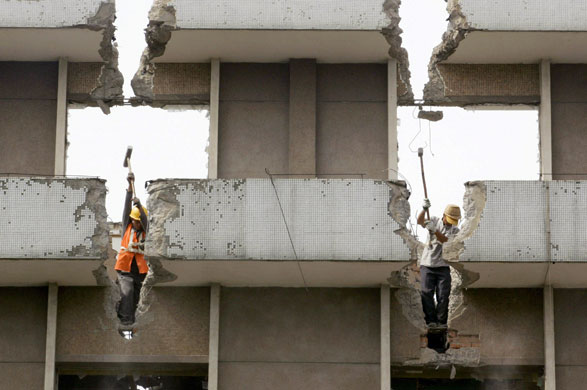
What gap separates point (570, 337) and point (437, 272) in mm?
1956

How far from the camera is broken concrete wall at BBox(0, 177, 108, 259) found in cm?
1788

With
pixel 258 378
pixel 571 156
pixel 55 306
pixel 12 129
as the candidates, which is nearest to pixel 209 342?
pixel 258 378

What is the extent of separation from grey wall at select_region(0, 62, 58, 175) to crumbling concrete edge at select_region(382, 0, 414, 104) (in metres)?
4.51

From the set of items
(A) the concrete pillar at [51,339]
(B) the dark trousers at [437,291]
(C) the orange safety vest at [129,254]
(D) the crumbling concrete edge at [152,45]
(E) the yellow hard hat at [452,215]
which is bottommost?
(A) the concrete pillar at [51,339]

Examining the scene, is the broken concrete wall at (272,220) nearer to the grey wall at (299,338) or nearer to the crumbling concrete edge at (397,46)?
the grey wall at (299,338)

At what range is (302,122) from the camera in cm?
1945

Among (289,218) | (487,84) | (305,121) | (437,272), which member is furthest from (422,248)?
(487,84)

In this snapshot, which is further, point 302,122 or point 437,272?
point 302,122

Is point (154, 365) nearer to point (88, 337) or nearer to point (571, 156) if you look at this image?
point (88, 337)

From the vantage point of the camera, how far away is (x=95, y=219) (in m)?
18.1

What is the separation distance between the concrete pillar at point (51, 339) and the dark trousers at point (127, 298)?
83 centimetres

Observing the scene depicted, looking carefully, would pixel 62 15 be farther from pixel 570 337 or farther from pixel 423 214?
pixel 570 337

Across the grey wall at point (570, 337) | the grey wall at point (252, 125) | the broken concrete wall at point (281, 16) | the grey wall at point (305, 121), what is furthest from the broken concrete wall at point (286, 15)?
the grey wall at point (570, 337)

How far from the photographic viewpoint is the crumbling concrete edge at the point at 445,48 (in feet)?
62.1
